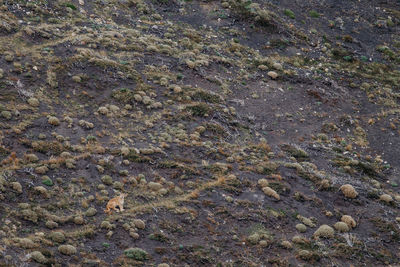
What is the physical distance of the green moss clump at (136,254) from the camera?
25.5 meters

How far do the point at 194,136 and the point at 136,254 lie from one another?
13342mm

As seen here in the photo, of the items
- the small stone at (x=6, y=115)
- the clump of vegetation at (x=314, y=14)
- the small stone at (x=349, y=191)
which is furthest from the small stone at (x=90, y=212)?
the clump of vegetation at (x=314, y=14)

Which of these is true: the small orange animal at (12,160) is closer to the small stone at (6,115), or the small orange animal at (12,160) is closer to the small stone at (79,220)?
the small stone at (6,115)

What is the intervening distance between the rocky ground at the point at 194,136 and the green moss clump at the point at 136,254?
19 centimetres

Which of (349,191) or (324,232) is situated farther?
(349,191)

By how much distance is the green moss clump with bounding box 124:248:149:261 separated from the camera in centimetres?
2545

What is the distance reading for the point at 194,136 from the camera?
3691 centimetres

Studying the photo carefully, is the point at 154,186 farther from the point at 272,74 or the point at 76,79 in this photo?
the point at 272,74

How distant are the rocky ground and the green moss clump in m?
0.19

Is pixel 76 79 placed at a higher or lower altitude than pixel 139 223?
higher

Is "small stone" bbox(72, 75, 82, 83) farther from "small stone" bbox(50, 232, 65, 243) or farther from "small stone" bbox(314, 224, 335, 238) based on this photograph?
"small stone" bbox(314, 224, 335, 238)

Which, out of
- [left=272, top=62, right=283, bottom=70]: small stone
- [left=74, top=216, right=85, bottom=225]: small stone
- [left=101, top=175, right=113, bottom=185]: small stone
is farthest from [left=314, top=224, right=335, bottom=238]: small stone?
[left=272, top=62, right=283, bottom=70]: small stone

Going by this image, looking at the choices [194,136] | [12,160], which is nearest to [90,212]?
[12,160]

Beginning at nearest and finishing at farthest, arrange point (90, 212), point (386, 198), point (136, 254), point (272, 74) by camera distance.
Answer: point (136, 254) → point (90, 212) → point (386, 198) → point (272, 74)
